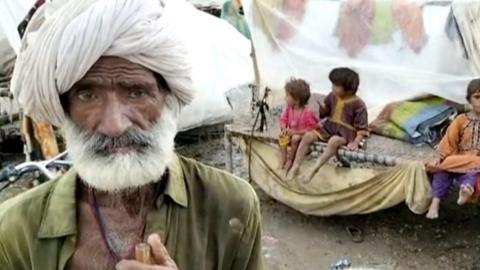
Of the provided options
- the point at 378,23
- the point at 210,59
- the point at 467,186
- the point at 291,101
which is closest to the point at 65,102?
the point at 467,186

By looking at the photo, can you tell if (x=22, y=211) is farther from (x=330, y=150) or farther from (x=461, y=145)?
(x=330, y=150)

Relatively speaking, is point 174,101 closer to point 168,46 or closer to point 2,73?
point 168,46

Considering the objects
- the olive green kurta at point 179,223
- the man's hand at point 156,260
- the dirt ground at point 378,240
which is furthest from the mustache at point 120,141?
the dirt ground at point 378,240

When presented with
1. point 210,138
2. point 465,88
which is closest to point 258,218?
point 465,88

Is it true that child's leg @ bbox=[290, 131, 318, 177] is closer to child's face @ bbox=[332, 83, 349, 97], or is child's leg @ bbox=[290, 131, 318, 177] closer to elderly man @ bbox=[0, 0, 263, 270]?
child's face @ bbox=[332, 83, 349, 97]

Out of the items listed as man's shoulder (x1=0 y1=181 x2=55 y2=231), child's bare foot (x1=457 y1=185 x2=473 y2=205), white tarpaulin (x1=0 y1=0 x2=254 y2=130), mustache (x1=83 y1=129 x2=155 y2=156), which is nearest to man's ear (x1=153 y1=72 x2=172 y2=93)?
mustache (x1=83 y1=129 x2=155 y2=156)

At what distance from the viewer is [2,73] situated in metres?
8.70

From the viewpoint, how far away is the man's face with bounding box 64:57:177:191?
1.72 meters

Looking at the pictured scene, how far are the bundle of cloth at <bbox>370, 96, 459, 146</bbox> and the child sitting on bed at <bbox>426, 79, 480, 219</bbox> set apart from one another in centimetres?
57

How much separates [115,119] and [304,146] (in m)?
4.89

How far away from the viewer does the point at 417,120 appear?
653 cm

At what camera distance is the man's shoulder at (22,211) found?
67.9 inches

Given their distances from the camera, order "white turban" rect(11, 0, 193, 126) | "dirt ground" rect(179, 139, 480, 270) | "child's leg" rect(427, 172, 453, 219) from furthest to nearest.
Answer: "dirt ground" rect(179, 139, 480, 270) → "child's leg" rect(427, 172, 453, 219) → "white turban" rect(11, 0, 193, 126)

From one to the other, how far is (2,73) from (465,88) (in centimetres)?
488
